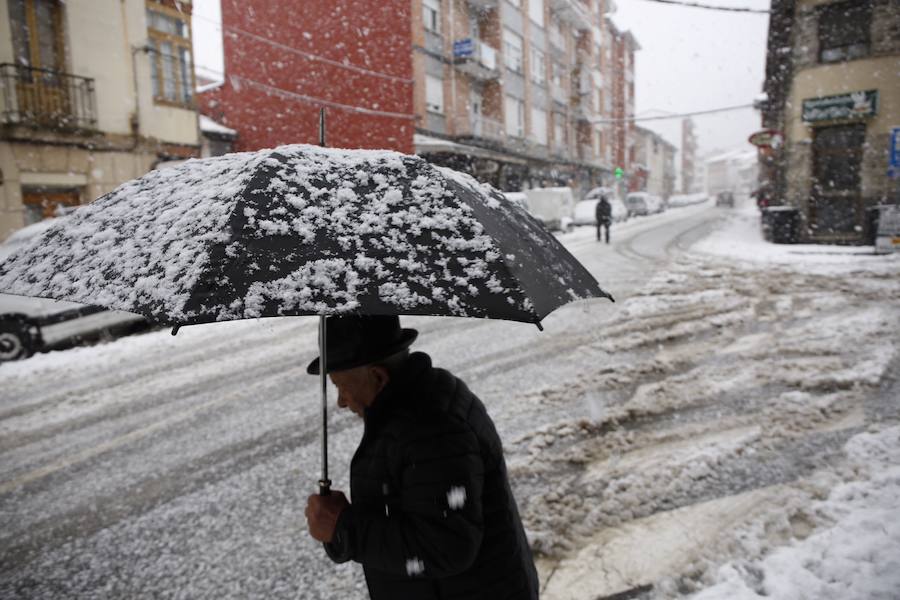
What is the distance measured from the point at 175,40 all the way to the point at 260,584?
17.3 metres

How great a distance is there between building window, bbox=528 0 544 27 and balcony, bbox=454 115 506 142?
10.3m

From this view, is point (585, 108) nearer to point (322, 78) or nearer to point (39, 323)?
point (322, 78)

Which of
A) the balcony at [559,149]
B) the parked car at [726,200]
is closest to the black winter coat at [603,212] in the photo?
the balcony at [559,149]

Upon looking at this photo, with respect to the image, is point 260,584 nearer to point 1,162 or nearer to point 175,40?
point 1,162

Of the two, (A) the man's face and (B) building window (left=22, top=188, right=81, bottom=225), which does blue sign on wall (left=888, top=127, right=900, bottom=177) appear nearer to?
(A) the man's face

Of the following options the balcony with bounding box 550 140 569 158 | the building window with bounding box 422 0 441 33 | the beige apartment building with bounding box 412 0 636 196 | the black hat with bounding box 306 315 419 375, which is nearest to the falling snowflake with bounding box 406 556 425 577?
the black hat with bounding box 306 315 419 375

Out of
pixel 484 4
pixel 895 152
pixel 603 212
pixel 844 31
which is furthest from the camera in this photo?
pixel 484 4

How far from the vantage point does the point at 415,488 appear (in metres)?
1.39

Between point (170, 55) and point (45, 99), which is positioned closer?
point (45, 99)

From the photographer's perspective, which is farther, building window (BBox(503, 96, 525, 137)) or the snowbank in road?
building window (BBox(503, 96, 525, 137))

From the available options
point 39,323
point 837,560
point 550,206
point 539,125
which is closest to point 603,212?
point 550,206

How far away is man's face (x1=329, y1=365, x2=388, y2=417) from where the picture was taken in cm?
155

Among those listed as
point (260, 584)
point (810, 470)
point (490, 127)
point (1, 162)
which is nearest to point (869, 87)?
point (490, 127)

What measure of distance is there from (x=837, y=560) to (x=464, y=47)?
89.6 ft
